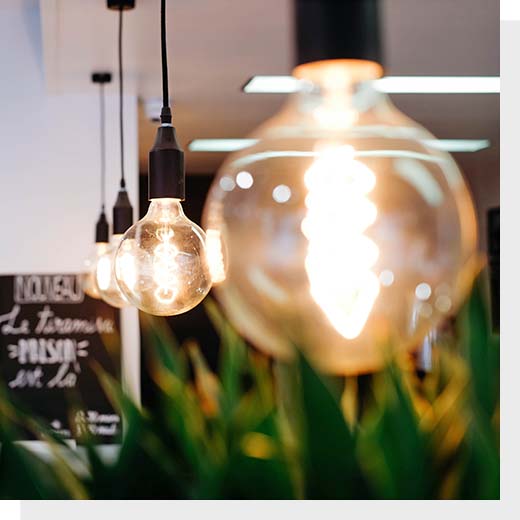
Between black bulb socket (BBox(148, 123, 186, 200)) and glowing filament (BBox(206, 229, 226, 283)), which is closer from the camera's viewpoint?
glowing filament (BBox(206, 229, 226, 283))

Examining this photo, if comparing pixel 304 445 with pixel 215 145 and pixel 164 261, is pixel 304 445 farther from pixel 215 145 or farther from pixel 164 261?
pixel 215 145

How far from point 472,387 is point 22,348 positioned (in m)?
3.33

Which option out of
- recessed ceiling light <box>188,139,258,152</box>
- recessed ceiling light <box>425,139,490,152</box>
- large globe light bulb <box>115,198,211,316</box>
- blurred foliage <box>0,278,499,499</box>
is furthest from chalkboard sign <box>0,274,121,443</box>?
blurred foliage <box>0,278,499,499</box>

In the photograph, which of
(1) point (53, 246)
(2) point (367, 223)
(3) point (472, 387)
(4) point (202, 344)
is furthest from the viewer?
(4) point (202, 344)

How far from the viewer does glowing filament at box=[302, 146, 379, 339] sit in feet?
1.55

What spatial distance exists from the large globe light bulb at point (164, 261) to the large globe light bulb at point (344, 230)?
0.71 m

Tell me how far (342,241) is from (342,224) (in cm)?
1

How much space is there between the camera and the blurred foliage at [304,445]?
1.85 feet

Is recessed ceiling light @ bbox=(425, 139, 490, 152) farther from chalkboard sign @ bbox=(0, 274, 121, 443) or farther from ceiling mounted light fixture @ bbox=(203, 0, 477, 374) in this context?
ceiling mounted light fixture @ bbox=(203, 0, 477, 374)

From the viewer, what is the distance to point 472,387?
59 centimetres

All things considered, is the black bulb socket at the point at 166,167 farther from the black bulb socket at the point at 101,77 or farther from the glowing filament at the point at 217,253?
the black bulb socket at the point at 101,77
